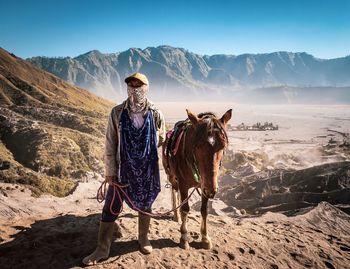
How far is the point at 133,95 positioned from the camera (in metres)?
3.86

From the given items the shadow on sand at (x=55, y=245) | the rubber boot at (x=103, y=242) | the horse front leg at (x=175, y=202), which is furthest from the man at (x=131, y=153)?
the horse front leg at (x=175, y=202)

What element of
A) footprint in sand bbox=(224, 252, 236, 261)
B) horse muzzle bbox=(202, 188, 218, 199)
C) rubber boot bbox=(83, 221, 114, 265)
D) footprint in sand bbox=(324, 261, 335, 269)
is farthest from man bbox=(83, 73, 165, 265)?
footprint in sand bbox=(324, 261, 335, 269)

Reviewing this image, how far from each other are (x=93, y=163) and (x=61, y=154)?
5.46ft

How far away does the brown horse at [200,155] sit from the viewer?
3.73 m

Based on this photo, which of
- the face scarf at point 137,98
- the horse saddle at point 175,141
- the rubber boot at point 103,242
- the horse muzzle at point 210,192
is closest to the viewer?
the horse muzzle at point 210,192

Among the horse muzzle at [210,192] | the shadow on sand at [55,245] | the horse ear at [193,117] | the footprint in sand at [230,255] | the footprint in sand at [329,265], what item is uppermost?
the horse ear at [193,117]

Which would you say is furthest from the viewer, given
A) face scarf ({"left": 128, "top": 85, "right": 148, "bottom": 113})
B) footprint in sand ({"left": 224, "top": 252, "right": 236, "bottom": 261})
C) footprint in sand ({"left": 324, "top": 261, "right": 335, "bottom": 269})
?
footprint in sand ({"left": 324, "top": 261, "right": 335, "bottom": 269})

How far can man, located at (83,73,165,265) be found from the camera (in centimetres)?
387

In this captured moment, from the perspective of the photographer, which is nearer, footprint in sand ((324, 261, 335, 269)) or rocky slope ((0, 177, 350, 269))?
rocky slope ((0, 177, 350, 269))

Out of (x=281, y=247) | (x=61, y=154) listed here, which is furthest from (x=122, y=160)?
(x=61, y=154)

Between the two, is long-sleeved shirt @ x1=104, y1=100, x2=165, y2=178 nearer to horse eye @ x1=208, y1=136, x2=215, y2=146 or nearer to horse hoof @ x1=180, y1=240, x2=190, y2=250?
horse eye @ x1=208, y1=136, x2=215, y2=146

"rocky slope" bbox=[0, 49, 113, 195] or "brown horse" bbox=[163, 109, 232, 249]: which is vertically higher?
"brown horse" bbox=[163, 109, 232, 249]

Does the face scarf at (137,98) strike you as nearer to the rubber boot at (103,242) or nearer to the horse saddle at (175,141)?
the horse saddle at (175,141)

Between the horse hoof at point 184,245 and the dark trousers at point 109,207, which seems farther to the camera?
the horse hoof at point 184,245
